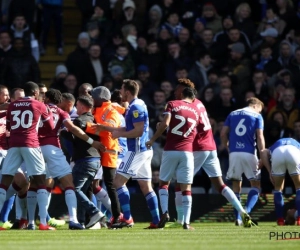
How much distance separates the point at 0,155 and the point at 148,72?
725cm

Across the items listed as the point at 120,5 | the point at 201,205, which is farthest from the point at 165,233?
the point at 120,5

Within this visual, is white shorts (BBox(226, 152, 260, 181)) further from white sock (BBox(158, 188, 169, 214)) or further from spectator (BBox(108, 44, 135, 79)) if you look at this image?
spectator (BBox(108, 44, 135, 79))

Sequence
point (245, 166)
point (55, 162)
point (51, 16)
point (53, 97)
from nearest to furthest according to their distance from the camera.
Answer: point (55, 162), point (53, 97), point (245, 166), point (51, 16)

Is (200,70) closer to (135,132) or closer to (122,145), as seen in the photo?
(122,145)

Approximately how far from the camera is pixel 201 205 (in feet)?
72.8

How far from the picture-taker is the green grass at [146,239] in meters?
13.9

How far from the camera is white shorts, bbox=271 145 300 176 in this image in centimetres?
1919

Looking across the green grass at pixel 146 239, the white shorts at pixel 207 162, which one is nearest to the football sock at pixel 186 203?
the green grass at pixel 146 239

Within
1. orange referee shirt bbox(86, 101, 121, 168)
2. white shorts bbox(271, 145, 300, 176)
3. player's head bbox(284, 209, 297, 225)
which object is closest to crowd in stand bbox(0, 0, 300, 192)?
player's head bbox(284, 209, 297, 225)

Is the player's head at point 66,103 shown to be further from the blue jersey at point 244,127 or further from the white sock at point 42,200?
the blue jersey at point 244,127

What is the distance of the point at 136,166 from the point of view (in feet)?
58.6

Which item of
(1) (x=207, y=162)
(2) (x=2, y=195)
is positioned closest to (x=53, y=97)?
(2) (x=2, y=195)

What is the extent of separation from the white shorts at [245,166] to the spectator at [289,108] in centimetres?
408

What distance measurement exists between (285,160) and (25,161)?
472 cm
